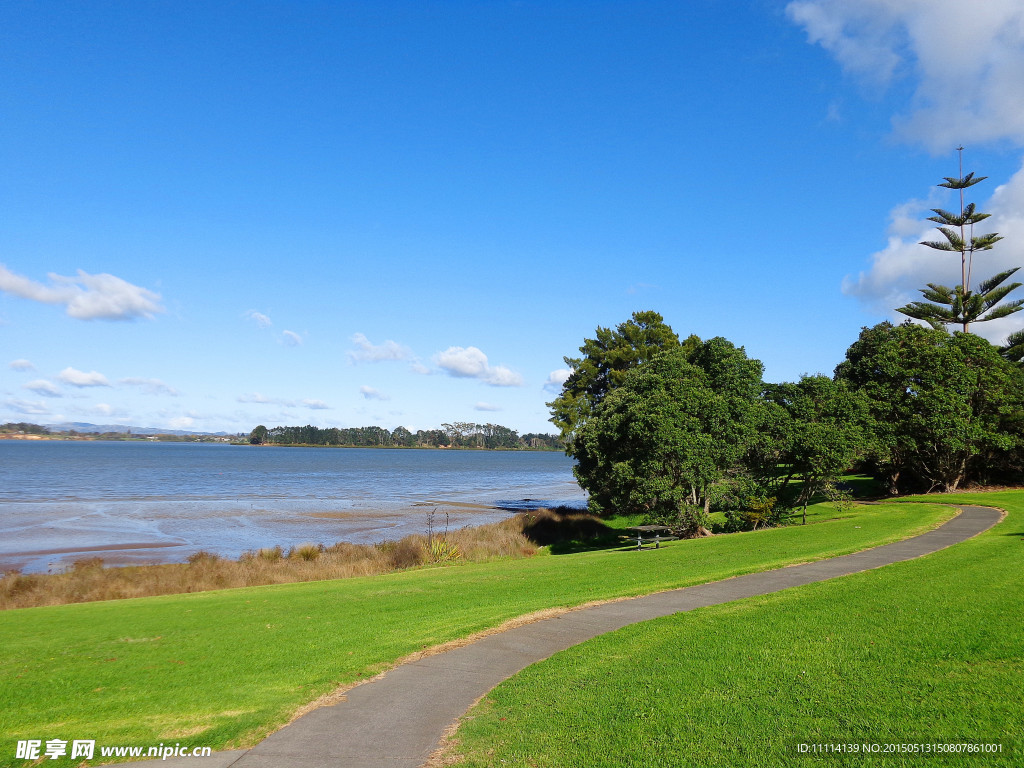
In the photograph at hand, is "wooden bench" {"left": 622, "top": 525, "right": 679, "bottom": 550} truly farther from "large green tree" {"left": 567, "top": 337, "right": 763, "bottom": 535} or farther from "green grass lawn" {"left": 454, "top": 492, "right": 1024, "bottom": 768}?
"green grass lawn" {"left": 454, "top": 492, "right": 1024, "bottom": 768}

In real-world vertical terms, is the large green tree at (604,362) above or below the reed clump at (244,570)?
above

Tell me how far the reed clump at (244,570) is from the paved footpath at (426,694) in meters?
13.4

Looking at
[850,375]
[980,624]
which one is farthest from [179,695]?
[850,375]

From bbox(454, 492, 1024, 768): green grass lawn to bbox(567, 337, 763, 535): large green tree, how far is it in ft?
48.8

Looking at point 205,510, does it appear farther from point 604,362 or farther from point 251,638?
point 251,638

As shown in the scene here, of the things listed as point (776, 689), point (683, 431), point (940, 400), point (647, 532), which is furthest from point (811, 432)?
point (776, 689)

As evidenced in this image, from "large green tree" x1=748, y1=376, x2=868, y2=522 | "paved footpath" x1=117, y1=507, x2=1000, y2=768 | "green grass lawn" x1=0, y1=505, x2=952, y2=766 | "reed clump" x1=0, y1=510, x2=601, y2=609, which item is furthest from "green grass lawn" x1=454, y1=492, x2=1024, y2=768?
"large green tree" x1=748, y1=376, x2=868, y2=522

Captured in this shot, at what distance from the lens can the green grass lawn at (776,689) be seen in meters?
5.58

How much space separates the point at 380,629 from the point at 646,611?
180 inches

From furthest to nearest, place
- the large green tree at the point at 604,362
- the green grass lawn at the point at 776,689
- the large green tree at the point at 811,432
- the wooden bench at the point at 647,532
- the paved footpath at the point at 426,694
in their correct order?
the large green tree at the point at 604,362
the wooden bench at the point at 647,532
the large green tree at the point at 811,432
the paved footpath at the point at 426,694
the green grass lawn at the point at 776,689

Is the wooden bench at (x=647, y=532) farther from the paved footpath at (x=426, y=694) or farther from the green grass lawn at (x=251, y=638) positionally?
the paved footpath at (x=426, y=694)

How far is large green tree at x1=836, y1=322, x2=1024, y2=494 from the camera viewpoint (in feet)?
112

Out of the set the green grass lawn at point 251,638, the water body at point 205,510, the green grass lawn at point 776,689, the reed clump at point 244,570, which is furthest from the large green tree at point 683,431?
the water body at point 205,510

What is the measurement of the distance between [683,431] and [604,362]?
2946cm
